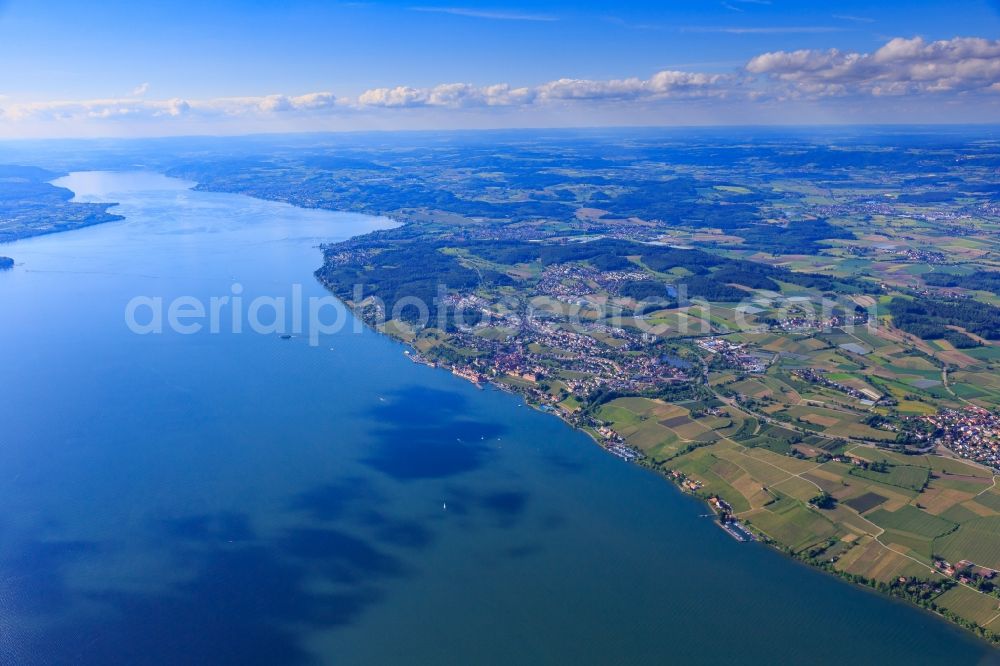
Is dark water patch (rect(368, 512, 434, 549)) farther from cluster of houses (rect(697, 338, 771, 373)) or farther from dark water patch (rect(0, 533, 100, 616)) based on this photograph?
cluster of houses (rect(697, 338, 771, 373))

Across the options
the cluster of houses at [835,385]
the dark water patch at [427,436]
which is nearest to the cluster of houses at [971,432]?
the cluster of houses at [835,385]

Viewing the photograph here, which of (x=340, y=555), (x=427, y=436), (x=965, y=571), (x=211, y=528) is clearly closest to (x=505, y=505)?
(x=340, y=555)

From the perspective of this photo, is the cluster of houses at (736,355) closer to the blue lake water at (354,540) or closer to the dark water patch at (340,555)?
Result: the blue lake water at (354,540)

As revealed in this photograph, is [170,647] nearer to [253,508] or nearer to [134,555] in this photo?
[134,555]

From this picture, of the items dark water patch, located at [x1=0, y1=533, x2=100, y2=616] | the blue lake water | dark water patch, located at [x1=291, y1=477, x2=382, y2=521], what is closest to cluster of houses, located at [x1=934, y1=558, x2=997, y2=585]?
the blue lake water

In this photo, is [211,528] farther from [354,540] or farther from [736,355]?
[736,355]

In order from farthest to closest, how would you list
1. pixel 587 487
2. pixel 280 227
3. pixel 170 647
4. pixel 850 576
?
1. pixel 280 227
2. pixel 587 487
3. pixel 850 576
4. pixel 170 647

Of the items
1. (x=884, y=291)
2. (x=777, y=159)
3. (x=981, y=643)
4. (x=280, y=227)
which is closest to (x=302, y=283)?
(x=280, y=227)

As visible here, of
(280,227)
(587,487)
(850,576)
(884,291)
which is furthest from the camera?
(280,227)
